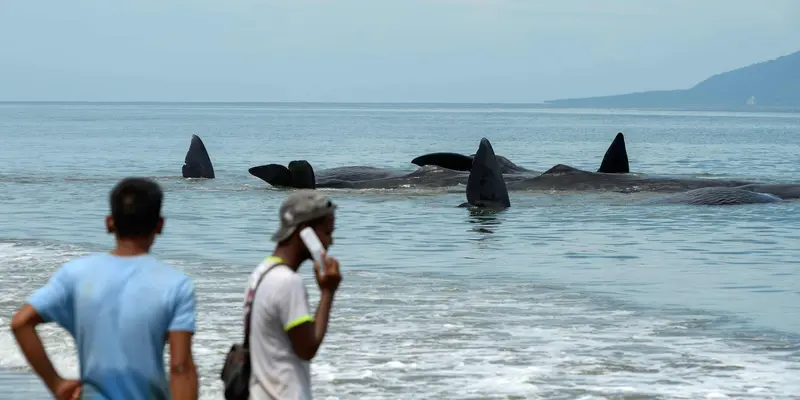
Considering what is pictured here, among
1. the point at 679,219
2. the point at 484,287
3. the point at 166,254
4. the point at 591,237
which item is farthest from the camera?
the point at 679,219

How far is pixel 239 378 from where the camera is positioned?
555cm

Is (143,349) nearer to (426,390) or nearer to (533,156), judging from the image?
(426,390)

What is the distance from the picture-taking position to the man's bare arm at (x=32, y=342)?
15.8 feet

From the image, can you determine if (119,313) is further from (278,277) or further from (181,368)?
(278,277)

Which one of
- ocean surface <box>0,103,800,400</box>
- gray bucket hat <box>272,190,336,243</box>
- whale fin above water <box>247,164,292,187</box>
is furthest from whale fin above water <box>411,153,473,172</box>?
gray bucket hat <box>272,190,336,243</box>

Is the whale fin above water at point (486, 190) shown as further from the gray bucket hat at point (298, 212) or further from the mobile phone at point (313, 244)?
the mobile phone at point (313, 244)

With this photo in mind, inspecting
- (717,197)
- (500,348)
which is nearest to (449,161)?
(717,197)

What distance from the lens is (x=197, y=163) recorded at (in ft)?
130

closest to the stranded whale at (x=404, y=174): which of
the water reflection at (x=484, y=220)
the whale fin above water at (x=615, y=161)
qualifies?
the whale fin above water at (x=615, y=161)

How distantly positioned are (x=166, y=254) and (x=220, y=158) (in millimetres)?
44495

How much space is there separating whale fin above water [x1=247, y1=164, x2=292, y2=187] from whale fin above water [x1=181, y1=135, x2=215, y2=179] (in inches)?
153

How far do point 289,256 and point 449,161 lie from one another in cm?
2925

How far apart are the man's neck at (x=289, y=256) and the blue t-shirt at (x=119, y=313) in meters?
0.68

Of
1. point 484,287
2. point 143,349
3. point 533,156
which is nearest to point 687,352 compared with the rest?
point 484,287
